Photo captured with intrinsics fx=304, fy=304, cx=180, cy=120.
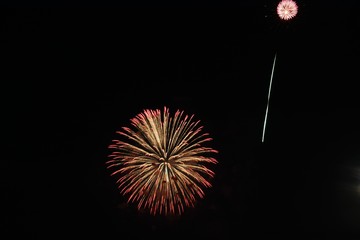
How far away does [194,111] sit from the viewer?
27.2m

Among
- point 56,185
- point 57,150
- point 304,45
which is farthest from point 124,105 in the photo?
point 304,45

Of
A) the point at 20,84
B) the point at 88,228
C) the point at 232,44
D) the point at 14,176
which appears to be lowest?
the point at 88,228

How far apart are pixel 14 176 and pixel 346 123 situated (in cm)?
2655

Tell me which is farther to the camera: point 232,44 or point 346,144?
point 232,44

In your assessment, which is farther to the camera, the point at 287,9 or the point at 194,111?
the point at 194,111

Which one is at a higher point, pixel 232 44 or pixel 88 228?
pixel 232 44

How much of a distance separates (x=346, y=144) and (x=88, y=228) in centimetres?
1926

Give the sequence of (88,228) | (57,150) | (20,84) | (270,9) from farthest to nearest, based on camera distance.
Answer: (270,9) < (20,84) < (57,150) < (88,228)

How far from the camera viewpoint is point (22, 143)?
22.6 metres

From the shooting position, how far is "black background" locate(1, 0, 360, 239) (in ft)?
55.7

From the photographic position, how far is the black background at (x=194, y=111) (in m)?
17.0

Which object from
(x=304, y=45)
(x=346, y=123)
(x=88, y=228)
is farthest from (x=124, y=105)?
(x=304, y=45)

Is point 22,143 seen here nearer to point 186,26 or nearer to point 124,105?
point 124,105

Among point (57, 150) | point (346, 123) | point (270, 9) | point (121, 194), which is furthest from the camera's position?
point (270, 9)
